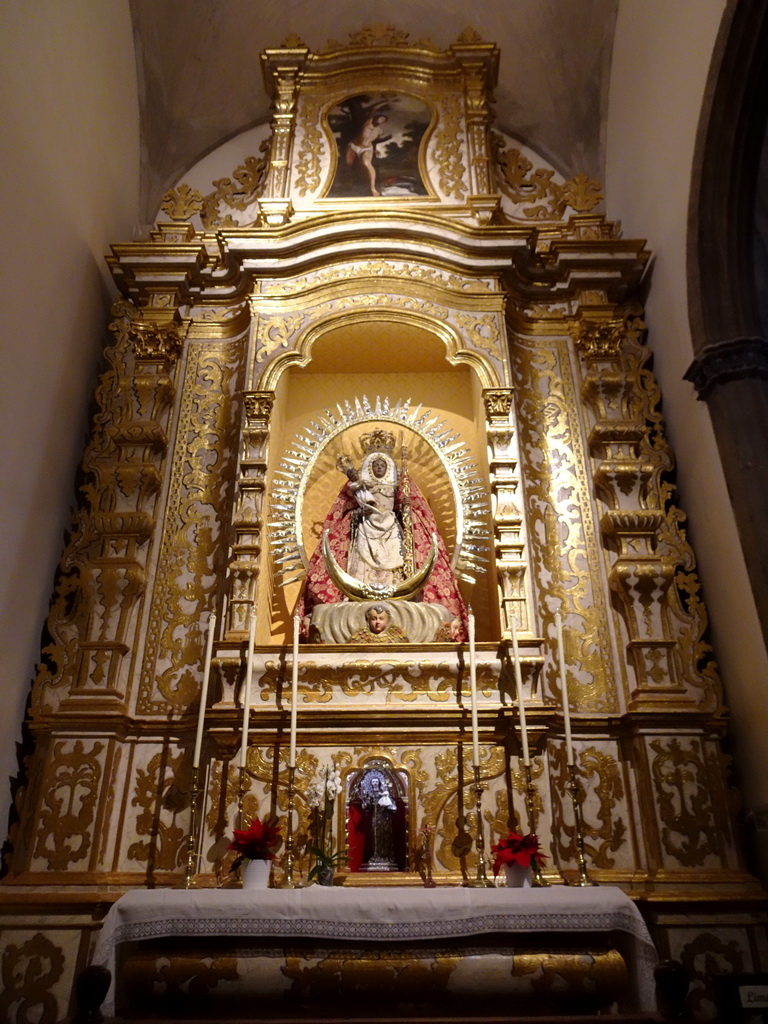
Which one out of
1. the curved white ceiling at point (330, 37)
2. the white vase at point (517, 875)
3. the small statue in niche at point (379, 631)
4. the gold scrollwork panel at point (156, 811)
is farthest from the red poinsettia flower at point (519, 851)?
the curved white ceiling at point (330, 37)

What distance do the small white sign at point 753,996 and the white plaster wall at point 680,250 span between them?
1.18 metres

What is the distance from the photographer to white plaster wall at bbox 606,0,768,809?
4.31m

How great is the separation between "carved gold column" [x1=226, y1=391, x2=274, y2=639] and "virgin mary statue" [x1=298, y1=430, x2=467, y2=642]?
1.34 feet

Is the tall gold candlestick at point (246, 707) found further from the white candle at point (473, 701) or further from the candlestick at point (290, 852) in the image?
the white candle at point (473, 701)

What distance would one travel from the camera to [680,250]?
207 inches

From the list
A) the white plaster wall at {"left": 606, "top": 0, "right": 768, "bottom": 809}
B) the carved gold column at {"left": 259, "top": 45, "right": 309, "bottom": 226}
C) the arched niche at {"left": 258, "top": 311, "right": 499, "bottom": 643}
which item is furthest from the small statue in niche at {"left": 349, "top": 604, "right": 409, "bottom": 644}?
the carved gold column at {"left": 259, "top": 45, "right": 309, "bottom": 226}

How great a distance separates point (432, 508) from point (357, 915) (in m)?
3.21

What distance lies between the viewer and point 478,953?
2961 mm

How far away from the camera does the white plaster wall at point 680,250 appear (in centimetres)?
431

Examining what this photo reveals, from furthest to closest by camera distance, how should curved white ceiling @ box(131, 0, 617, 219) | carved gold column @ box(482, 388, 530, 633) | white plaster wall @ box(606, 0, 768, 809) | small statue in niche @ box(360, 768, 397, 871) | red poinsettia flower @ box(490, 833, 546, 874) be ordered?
curved white ceiling @ box(131, 0, 617, 219) < carved gold column @ box(482, 388, 530, 633) < white plaster wall @ box(606, 0, 768, 809) < small statue in niche @ box(360, 768, 397, 871) < red poinsettia flower @ box(490, 833, 546, 874)

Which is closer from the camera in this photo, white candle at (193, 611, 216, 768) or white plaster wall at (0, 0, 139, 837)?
white candle at (193, 611, 216, 768)

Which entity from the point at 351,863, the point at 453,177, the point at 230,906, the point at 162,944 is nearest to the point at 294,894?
the point at 230,906

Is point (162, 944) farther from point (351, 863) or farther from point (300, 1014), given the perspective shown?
point (351, 863)

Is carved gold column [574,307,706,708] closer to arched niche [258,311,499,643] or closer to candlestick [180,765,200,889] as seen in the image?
arched niche [258,311,499,643]
